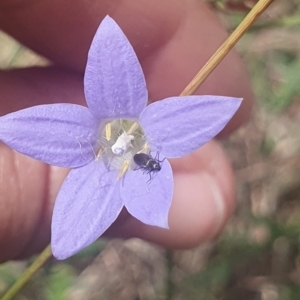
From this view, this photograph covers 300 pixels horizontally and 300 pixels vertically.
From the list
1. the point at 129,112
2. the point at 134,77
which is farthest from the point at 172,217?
the point at 134,77

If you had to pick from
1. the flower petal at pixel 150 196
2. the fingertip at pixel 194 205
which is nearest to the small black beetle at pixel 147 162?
→ the flower petal at pixel 150 196

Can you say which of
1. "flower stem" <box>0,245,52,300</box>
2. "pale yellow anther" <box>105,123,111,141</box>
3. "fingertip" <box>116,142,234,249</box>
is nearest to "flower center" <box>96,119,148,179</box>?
"pale yellow anther" <box>105,123,111,141</box>

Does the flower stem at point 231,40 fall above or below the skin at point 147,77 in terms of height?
above

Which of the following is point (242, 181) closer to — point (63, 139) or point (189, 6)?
point (189, 6)

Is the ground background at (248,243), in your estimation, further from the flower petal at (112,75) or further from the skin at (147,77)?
the flower petal at (112,75)

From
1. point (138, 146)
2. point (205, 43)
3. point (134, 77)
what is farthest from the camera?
point (205, 43)

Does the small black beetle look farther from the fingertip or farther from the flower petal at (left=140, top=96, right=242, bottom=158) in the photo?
the fingertip

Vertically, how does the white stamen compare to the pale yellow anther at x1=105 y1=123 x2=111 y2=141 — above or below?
below

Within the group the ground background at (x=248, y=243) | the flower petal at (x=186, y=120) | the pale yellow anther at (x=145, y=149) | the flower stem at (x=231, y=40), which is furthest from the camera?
the ground background at (x=248, y=243)
